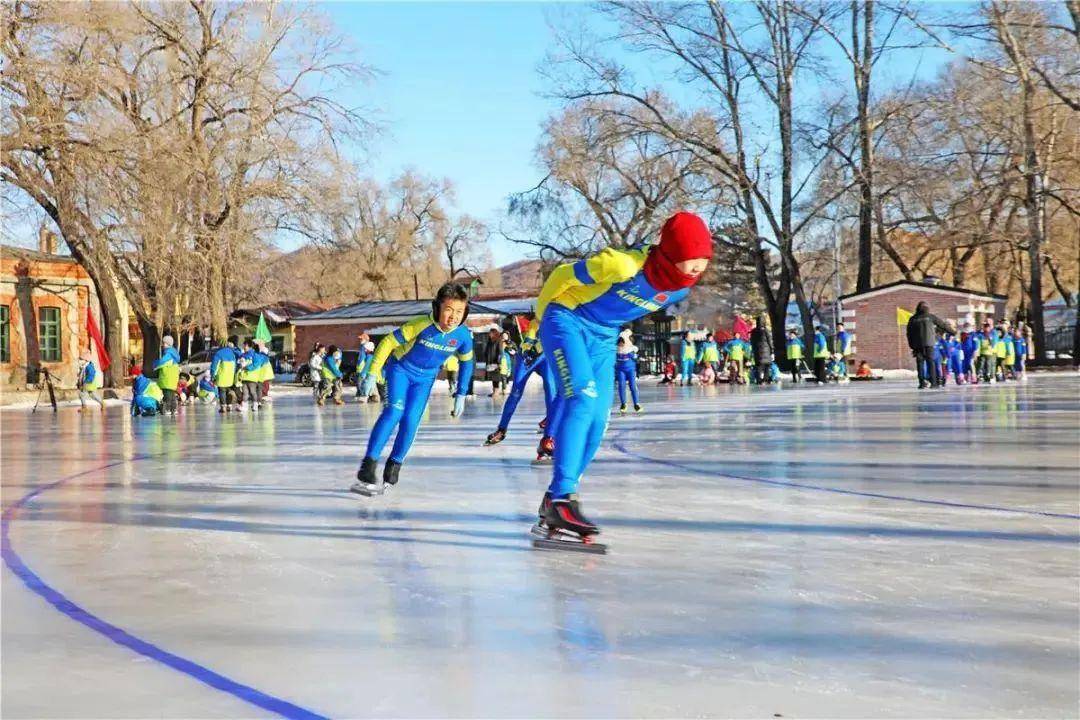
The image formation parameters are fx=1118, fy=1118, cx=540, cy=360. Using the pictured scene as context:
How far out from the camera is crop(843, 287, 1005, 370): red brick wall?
131 feet

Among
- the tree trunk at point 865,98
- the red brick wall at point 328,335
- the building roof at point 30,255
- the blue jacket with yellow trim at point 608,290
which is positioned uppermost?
the tree trunk at point 865,98

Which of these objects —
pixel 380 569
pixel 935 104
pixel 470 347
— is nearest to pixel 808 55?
pixel 935 104

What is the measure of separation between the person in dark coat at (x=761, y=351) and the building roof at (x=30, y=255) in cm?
2435

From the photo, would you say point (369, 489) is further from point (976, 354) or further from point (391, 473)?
point (976, 354)

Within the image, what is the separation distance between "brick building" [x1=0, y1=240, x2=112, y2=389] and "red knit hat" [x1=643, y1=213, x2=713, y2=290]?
3667cm

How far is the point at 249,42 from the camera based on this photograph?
116ft

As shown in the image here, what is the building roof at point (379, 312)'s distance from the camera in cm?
4871

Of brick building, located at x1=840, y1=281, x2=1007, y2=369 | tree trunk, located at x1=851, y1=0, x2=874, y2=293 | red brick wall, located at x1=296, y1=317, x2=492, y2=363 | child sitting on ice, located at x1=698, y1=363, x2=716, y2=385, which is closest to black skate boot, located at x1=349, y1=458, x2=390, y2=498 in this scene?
child sitting on ice, located at x1=698, y1=363, x2=716, y2=385

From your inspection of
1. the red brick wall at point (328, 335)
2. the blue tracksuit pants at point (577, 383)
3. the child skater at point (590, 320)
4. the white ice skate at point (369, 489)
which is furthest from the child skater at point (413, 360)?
the red brick wall at point (328, 335)

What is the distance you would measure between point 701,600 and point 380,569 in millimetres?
1461

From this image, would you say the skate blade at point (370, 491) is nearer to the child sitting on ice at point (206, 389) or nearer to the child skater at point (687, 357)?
the child sitting on ice at point (206, 389)

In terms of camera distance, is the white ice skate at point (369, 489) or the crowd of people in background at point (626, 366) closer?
the white ice skate at point (369, 489)

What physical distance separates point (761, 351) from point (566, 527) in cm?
2751

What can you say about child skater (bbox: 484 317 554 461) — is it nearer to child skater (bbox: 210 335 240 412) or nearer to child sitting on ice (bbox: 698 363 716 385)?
child skater (bbox: 210 335 240 412)
